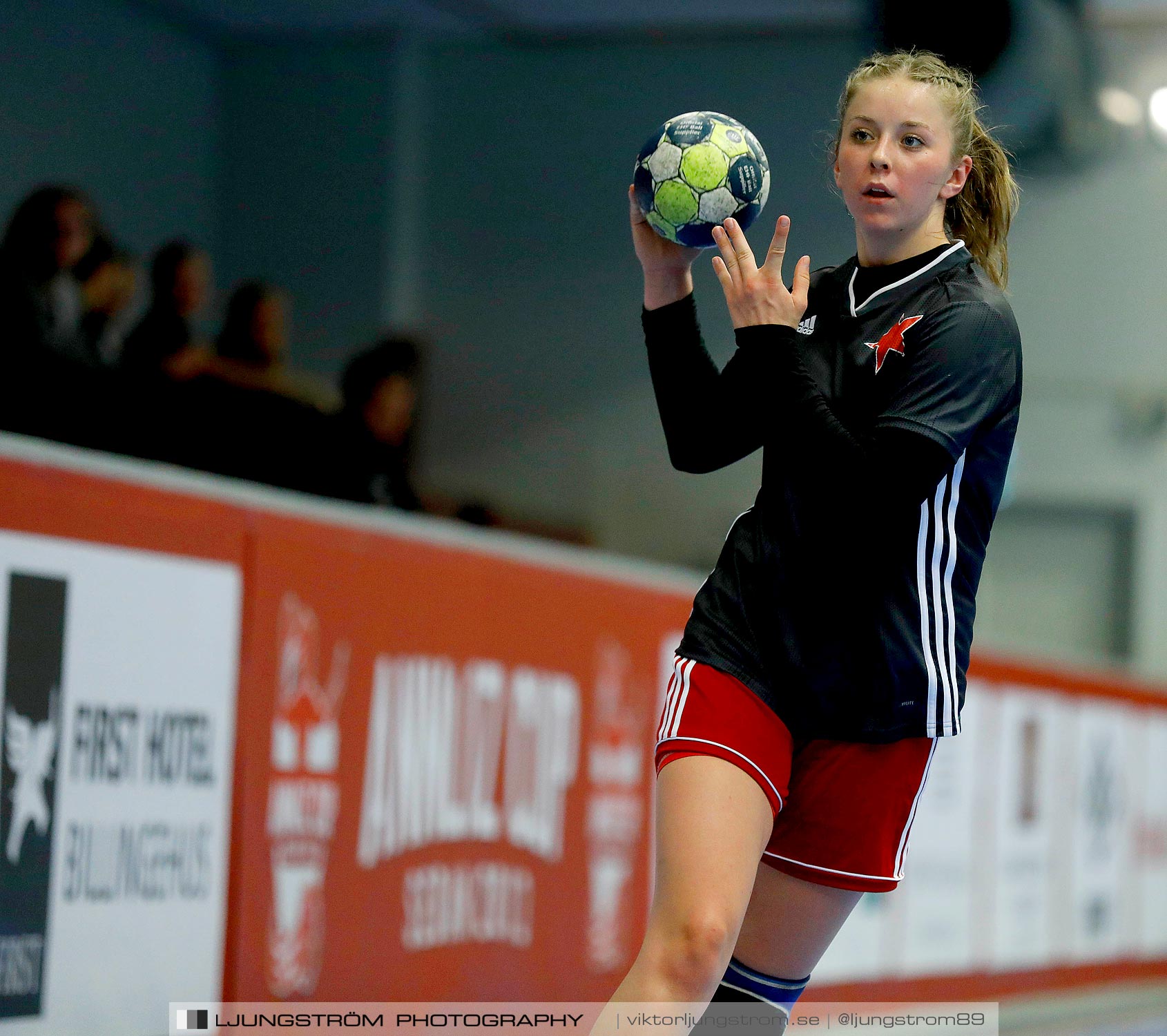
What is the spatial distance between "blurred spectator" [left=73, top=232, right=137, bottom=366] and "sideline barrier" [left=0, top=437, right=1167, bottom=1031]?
5.77ft

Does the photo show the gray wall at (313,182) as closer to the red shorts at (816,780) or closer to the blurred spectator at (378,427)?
the blurred spectator at (378,427)

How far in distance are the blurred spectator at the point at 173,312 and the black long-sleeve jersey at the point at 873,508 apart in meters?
4.62

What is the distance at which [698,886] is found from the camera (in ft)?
8.68

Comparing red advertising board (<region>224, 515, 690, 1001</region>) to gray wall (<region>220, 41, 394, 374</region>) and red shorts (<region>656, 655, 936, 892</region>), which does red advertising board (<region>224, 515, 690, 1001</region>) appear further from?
gray wall (<region>220, 41, 394, 374</region>)

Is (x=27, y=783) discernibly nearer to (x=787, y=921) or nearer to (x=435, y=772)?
(x=435, y=772)

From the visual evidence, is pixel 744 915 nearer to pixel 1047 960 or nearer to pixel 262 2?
pixel 1047 960

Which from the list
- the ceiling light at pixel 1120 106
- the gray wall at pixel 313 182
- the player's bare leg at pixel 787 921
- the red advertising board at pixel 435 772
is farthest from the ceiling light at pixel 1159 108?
the player's bare leg at pixel 787 921

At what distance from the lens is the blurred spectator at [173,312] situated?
7223 mm

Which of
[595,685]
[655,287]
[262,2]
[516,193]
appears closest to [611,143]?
[516,193]

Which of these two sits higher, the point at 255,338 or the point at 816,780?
the point at 255,338

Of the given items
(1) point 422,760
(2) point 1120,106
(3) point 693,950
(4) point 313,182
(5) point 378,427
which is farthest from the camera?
(2) point 1120,106

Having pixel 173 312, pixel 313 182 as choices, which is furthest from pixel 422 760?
pixel 313 182

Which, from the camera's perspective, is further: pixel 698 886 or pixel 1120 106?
pixel 1120 106

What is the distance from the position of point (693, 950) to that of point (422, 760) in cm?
306
